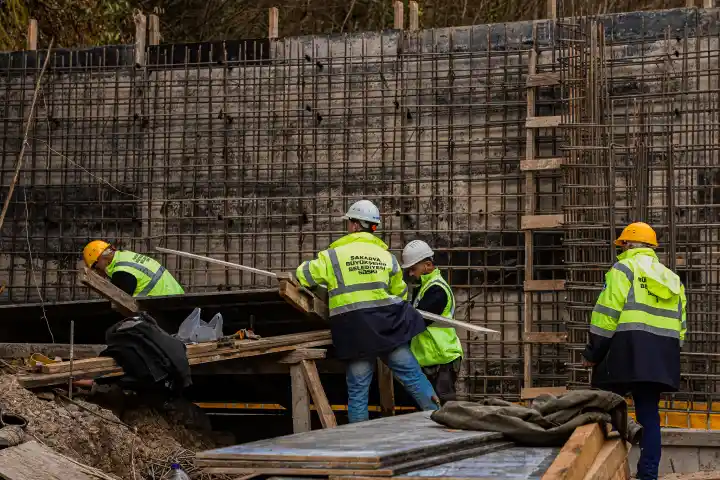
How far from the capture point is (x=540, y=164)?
1048 cm

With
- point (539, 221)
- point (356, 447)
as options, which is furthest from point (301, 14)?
point (356, 447)

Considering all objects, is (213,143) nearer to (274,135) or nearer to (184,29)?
(274,135)

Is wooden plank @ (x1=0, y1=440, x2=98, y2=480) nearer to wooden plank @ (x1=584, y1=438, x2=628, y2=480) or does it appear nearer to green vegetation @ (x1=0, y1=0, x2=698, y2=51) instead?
wooden plank @ (x1=584, y1=438, x2=628, y2=480)

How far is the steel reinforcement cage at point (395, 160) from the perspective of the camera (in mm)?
10312

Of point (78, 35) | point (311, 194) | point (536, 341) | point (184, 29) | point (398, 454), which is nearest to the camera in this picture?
point (398, 454)

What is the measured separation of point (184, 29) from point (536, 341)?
33.9 ft

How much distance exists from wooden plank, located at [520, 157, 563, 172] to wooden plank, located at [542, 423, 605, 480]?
4476 millimetres

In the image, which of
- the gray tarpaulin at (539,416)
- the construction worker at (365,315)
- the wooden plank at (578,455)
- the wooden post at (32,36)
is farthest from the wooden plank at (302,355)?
the wooden post at (32,36)

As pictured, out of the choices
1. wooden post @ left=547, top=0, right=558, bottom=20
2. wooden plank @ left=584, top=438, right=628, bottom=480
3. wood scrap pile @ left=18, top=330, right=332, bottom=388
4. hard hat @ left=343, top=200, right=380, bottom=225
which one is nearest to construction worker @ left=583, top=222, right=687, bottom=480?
wooden plank @ left=584, top=438, right=628, bottom=480

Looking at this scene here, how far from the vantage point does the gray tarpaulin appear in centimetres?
596

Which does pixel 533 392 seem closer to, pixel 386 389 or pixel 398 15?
pixel 386 389

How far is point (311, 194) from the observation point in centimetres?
1158

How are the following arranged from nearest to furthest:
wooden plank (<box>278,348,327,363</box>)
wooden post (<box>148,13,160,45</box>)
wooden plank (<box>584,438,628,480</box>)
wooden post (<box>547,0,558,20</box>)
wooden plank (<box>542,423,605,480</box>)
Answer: wooden plank (<box>542,423,605,480</box>)
wooden plank (<box>584,438,628,480</box>)
wooden plank (<box>278,348,327,363</box>)
wooden post (<box>547,0,558,20</box>)
wooden post (<box>148,13,160,45</box>)

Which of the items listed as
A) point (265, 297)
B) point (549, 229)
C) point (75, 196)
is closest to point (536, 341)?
point (549, 229)
